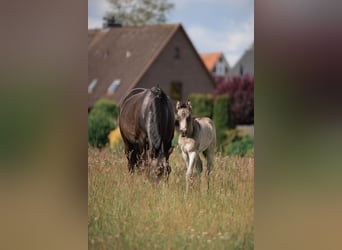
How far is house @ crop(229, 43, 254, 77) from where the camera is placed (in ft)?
23.0

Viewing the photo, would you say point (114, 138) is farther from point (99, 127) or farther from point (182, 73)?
point (182, 73)

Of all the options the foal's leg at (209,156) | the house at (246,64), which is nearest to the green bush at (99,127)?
the foal's leg at (209,156)

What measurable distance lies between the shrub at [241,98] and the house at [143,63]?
0.19 metres

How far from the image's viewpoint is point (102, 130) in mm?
7219

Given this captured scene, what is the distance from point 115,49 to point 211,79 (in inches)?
35.7

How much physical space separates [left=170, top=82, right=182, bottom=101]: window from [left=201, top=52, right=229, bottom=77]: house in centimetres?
31

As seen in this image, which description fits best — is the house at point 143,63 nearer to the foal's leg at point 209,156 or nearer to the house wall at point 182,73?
the house wall at point 182,73

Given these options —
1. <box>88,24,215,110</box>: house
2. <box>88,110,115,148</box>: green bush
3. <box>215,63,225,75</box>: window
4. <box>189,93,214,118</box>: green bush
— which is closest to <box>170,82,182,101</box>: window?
<box>88,24,215,110</box>: house

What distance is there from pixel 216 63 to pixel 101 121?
1.15 m

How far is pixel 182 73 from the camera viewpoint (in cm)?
723

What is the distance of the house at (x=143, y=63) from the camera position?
7168mm
